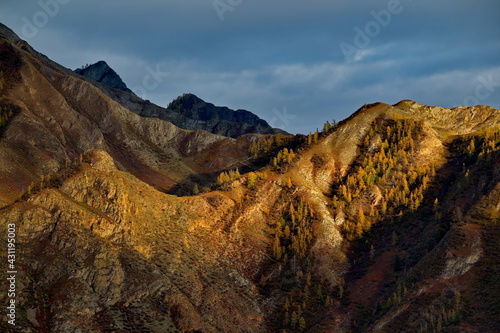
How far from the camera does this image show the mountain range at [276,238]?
3561 inches

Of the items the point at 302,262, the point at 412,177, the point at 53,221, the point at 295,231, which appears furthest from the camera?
the point at 412,177

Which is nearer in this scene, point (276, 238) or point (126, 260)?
point (126, 260)

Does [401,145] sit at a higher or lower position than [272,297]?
higher

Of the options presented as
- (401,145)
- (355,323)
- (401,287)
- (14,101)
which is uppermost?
(14,101)

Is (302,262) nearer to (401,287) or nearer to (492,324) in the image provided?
(401,287)

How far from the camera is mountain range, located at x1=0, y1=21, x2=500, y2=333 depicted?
90438 millimetres

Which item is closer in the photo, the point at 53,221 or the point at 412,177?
the point at 53,221

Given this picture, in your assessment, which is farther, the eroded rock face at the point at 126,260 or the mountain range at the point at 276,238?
the mountain range at the point at 276,238

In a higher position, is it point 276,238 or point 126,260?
point 276,238

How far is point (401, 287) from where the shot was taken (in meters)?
103

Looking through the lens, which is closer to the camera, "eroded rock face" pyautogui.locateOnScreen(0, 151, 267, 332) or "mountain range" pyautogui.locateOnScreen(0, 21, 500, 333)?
"eroded rock face" pyautogui.locateOnScreen(0, 151, 267, 332)

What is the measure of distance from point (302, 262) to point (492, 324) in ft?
166

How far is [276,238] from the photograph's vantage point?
427 feet

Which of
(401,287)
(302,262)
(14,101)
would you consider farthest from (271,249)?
(14,101)
